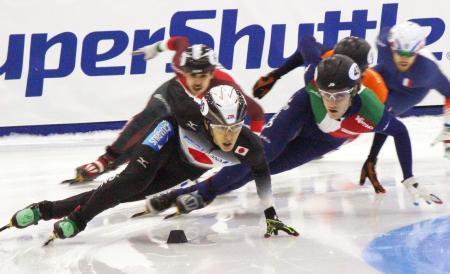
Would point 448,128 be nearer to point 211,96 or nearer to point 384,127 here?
point 384,127

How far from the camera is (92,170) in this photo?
596 centimetres

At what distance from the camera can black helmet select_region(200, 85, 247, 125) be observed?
420 centimetres

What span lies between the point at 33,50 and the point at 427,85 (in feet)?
11.0

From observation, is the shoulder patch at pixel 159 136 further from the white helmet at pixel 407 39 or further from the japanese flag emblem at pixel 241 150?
the white helmet at pixel 407 39

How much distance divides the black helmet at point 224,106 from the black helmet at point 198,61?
3.63 feet

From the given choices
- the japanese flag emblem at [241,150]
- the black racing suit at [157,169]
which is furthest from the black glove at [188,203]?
the japanese flag emblem at [241,150]

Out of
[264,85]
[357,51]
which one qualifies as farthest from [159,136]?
[264,85]

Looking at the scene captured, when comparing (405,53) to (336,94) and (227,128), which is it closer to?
(336,94)

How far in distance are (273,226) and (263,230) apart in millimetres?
273

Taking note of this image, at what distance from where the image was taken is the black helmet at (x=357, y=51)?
5.11m

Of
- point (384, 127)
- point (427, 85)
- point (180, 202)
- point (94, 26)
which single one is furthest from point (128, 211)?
point (94, 26)

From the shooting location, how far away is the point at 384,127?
4.93 meters

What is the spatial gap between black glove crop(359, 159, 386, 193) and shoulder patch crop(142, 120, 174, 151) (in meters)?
1.76

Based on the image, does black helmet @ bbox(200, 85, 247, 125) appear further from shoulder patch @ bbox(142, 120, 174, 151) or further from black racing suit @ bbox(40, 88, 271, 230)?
shoulder patch @ bbox(142, 120, 174, 151)
